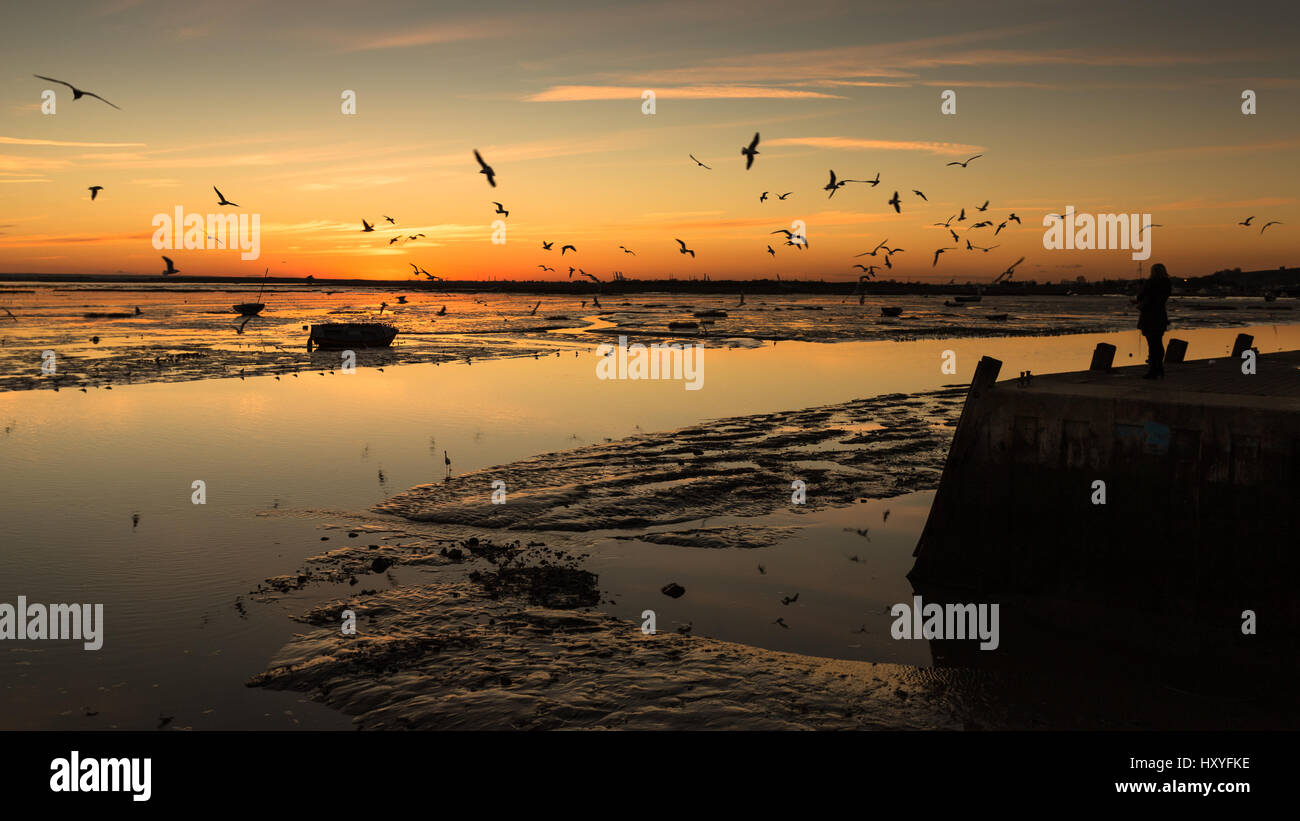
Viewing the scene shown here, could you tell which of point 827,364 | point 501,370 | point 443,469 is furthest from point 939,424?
point 501,370

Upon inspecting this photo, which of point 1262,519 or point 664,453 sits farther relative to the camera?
point 664,453

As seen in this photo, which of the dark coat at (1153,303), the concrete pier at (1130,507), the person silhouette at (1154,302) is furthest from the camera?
the dark coat at (1153,303)

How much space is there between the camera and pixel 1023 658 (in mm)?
10133

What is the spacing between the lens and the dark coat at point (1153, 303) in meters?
14.2

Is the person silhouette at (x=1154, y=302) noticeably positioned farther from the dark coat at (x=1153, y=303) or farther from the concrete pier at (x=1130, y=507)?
the concrete pier at (x=1130, y=507)

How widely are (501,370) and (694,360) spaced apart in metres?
11.5

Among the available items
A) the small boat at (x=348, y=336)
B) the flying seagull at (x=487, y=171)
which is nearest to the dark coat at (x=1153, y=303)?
the flying seagull at (x=487, y=171)

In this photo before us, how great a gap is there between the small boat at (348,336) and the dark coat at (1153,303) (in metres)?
50.1

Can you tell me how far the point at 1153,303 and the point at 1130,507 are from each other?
18.8ft

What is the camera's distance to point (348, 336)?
55812mm

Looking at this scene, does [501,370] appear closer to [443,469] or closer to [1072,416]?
[443,469]

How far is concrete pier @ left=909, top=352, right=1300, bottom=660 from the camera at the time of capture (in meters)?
9.42

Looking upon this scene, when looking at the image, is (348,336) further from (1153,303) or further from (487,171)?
(1153,303)

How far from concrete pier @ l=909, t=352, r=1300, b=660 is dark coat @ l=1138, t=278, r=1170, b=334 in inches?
80.3
